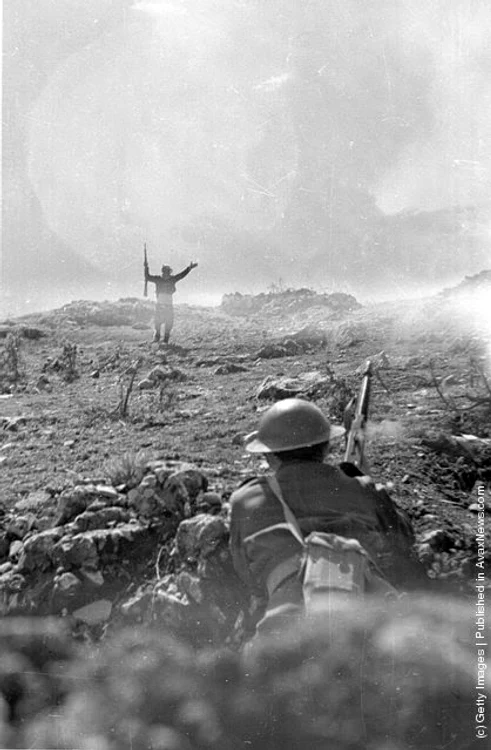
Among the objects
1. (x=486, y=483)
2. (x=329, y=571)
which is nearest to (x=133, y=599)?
(x=329, y=571)

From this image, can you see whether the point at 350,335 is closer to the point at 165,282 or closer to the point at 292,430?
the point at 165,282

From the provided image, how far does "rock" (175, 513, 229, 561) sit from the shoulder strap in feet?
3.07

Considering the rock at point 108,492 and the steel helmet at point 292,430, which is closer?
the steel helmet at point 292,430

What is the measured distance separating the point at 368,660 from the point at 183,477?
5.91 feet

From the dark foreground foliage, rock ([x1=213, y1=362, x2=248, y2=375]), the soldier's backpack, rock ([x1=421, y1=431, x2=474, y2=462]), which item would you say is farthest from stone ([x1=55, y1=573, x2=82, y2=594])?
rock ([x1=213, y1=362, x2=248, y2=375])

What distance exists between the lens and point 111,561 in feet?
13.5

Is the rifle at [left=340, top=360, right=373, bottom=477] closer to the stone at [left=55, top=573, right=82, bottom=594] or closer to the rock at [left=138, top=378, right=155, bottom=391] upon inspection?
the stone at [left=55, top=573, right=82, bottom=594]

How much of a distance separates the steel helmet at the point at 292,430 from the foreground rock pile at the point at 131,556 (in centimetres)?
86

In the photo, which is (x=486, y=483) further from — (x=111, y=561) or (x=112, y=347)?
(x=112, y=347)

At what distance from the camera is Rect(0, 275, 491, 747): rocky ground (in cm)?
390

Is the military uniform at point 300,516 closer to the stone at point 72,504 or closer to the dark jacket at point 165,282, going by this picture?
the stone at point 72,504

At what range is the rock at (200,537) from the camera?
13.0 ft

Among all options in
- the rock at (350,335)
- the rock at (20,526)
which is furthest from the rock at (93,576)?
the rock at (350,335)

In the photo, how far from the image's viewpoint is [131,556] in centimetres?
414
